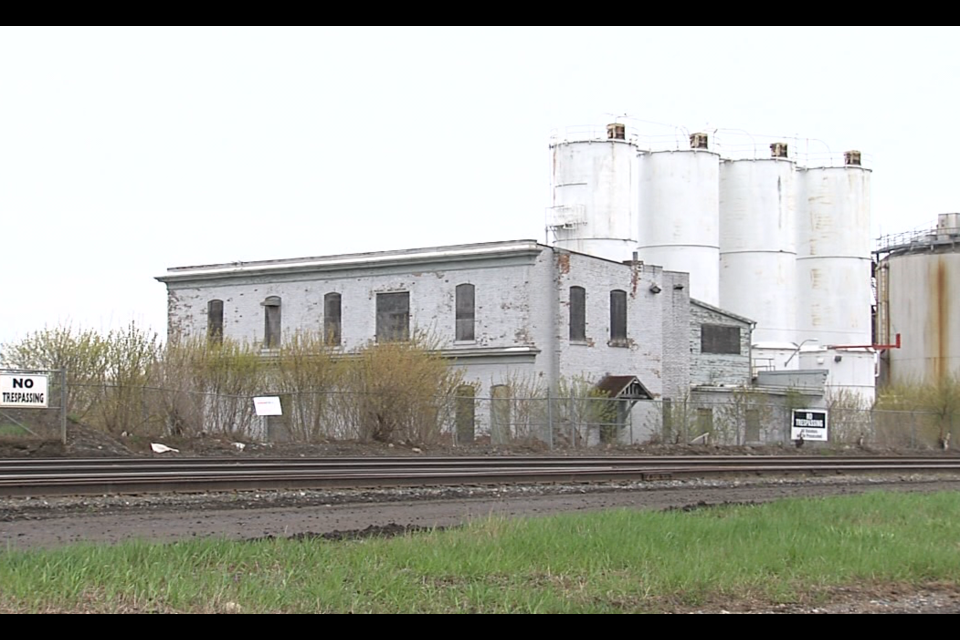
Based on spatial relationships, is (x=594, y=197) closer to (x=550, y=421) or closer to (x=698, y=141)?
(x=698, y=141)

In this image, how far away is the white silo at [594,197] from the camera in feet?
214

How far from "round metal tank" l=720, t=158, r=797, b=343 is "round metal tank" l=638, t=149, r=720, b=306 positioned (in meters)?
1.92

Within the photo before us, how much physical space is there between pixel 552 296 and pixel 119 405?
61.0 ft

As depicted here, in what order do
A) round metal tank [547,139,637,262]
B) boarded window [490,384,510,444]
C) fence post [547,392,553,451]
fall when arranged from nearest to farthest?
fence post [547,392,553,451], boarded window [490,384,510,444], round metal tank [547,139,637,262]

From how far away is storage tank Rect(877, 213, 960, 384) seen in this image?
250 feet

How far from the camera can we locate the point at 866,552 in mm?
13414

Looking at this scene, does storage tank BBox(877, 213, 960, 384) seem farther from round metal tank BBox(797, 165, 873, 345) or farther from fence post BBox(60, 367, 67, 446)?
fence post BBox(60, 367, 67, 446)

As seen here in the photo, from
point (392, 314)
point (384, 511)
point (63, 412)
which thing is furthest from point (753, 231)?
point (384, 511)

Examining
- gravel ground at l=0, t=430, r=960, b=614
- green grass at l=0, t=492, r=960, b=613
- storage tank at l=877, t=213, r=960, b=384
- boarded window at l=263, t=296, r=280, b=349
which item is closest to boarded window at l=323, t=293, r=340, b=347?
boarded window at l=263, t=296, r=280, b=349

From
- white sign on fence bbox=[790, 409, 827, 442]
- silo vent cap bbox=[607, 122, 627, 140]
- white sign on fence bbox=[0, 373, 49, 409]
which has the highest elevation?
silo vent cap bbox=[607, 122, 627, 140]

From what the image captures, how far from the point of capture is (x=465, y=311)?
53.6 meters

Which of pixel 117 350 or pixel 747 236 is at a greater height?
pixel 747 236
